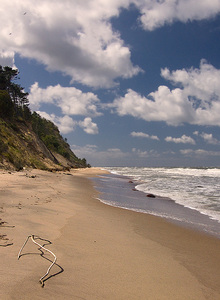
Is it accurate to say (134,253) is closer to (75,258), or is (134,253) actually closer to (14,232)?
(75,258)

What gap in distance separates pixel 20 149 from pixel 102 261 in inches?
1044

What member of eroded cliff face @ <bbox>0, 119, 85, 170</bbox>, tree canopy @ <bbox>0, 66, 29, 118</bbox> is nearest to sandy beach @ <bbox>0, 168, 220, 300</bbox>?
eroded cliff face @ <bbox>0, 119, 85, 170</bbox>

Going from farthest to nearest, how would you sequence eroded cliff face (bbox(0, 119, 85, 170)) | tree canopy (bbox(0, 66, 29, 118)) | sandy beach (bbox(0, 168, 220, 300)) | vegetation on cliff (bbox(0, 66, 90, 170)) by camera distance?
1. tree canopy (bbox(0, 66, 29, 118))
2. vegetation on cliff (bbox(0, 66, 90, 170))
3. eroded cliff face (bbox(0, 119, 85, 170))
4. sandy beach (bbox(0, 168, 220, 300))

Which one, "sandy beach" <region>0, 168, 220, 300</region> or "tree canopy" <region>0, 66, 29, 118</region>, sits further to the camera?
"tree canopy" <region>0, 66, 29, 118</region>

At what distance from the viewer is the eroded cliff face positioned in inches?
820

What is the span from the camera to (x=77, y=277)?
3.22m

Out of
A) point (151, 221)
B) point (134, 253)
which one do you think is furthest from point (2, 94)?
point (134, 253)

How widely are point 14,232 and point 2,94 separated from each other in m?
31.2

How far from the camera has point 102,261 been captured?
12.8ft

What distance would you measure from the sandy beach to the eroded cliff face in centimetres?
1528

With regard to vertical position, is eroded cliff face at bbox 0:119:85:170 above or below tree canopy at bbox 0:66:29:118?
below

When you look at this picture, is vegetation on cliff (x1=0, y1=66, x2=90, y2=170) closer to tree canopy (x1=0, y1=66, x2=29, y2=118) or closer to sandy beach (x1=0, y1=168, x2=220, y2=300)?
tree canopy (x1=0, y1=66, x2=29, y2=118)

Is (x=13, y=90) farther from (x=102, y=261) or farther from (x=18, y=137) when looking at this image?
(x=102, y=261)

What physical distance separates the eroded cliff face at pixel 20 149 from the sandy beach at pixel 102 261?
15.3 meters
